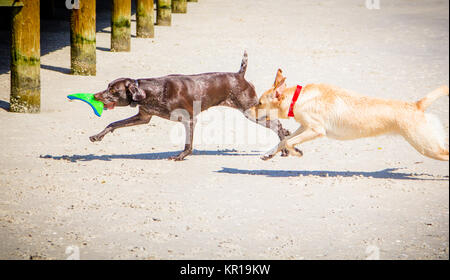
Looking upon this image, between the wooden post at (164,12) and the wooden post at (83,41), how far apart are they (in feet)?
20.2

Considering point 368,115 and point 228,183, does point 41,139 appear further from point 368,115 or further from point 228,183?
point 368,115

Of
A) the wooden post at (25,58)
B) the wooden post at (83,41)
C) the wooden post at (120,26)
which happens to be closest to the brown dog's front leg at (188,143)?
the wooden post at (25,58)

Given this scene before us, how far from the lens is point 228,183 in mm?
7172

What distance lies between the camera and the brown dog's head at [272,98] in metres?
7.52

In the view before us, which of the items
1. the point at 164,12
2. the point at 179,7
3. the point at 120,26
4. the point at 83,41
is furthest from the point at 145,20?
the point at 179,7

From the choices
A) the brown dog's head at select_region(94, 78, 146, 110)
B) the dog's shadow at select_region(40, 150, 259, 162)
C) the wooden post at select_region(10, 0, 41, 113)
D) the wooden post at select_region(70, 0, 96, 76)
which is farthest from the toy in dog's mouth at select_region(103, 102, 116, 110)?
the wooden post at select_region(70, 0, 96, 76)

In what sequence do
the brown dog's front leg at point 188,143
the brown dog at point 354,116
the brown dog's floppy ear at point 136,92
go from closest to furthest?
the brown dog at point 354,116, the brown dog's floppy ear at point 136,92, the brown dog's front leg at point 188,143

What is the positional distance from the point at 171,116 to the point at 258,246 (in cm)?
300

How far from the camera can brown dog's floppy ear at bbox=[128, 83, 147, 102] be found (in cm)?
787

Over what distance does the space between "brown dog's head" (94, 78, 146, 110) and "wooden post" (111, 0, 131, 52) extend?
6.83 m

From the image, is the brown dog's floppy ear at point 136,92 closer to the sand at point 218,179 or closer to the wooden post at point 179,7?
the sand at point 218,179

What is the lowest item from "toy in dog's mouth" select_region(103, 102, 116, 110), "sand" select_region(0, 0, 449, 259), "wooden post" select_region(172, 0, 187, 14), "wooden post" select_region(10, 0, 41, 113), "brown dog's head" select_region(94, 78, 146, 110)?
"sand" select_region(0, 0, 449, 259)

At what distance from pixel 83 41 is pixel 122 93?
4963 mm

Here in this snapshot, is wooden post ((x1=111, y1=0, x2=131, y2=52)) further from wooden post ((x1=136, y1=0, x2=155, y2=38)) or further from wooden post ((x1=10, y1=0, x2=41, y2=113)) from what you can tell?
wooden post ((x1=10, y1=0, x2=41, y2=113))
